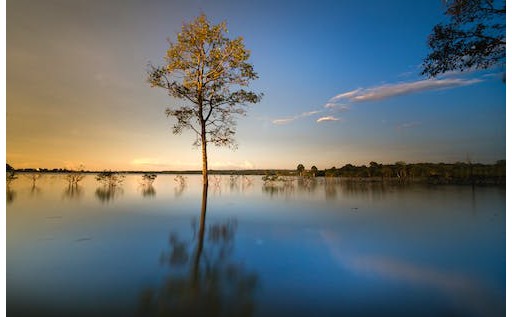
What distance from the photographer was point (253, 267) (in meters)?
2.76

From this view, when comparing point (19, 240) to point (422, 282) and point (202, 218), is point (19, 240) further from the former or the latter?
point (422, 282)

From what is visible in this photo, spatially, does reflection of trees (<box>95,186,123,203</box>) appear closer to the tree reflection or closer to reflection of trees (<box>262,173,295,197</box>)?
reflection of trees (<box>262,173,295,197</box>)

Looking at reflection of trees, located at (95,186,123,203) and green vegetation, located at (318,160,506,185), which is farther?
green vegetation, located at (318,160,506,185)

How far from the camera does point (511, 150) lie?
294cm

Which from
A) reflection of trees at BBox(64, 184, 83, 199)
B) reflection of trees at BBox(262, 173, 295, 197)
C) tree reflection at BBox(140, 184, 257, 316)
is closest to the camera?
tree reflection at BBox(140, 184, 257, 316)

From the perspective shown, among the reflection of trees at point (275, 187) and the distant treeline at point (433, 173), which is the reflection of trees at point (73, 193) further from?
the distant treeline at point (433, 173)

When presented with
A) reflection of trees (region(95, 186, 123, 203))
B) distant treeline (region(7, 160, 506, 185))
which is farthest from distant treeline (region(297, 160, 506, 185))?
reflection of trees (region(95, 186, 123, 203))

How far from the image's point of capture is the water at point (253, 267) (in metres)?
1.97

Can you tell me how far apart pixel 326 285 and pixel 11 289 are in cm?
264

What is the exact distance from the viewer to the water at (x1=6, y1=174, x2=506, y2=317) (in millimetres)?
1967

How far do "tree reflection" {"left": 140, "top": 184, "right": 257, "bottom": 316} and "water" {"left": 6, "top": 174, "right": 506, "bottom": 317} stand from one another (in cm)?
1

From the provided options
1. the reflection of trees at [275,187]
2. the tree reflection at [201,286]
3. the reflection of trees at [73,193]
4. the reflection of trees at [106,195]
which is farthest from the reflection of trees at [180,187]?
the tree reflection at [201,286]

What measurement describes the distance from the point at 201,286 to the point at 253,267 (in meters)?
0.68

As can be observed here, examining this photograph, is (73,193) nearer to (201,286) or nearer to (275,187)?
(275,187)
